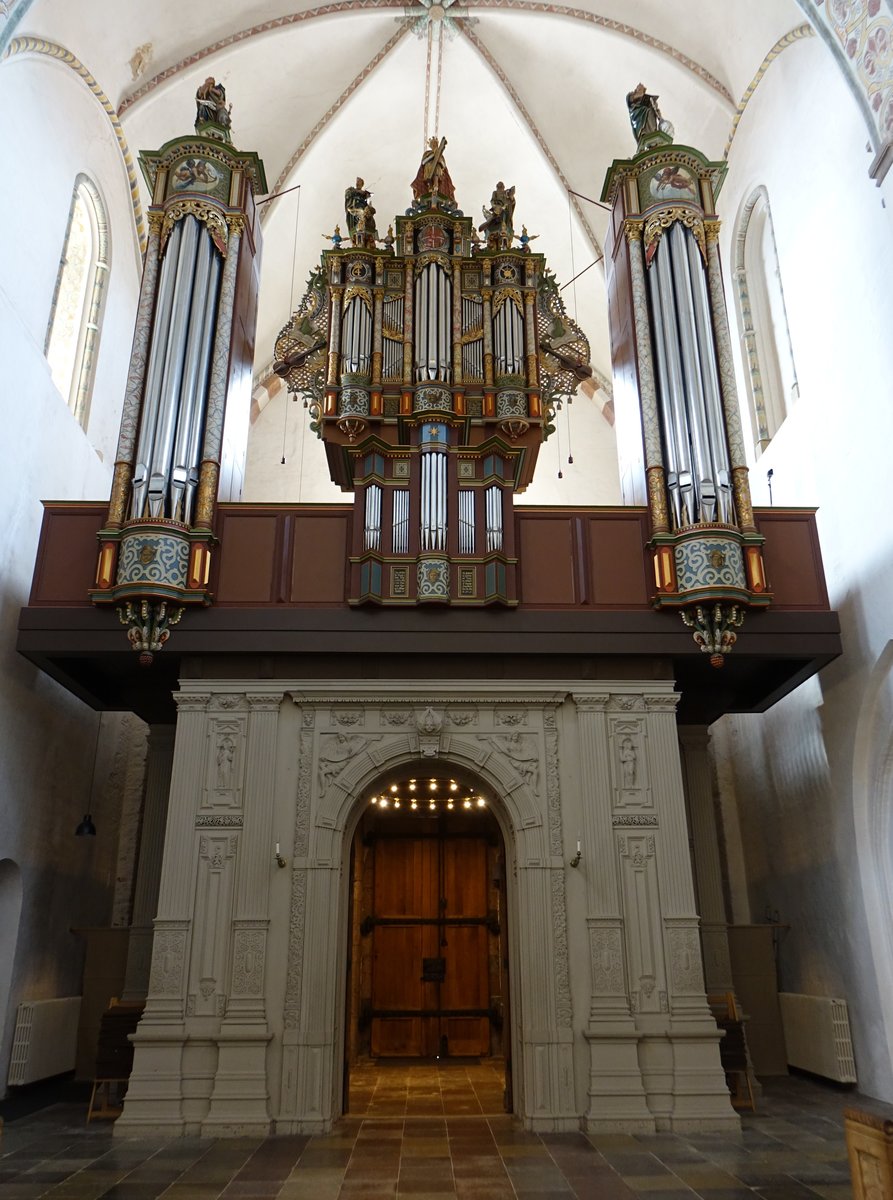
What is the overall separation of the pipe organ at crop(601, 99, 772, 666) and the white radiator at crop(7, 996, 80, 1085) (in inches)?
342

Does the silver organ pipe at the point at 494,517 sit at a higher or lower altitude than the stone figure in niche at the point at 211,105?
lower

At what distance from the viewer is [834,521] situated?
37.7 ft

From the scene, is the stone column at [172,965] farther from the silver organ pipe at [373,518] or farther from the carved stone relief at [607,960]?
the carved stone relief at [607,960]

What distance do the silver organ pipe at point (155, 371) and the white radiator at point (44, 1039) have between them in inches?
239

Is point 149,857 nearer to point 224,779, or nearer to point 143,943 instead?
point 143,943

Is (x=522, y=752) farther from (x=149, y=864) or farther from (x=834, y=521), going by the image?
(x=149, y=864)

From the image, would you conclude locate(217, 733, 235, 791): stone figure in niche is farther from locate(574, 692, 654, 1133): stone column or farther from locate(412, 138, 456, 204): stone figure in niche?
locate(412, 138, 456, 204): stone figure in niche

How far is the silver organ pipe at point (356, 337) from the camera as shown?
40.5ft

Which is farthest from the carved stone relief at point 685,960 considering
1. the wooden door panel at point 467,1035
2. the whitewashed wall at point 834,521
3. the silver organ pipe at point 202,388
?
the silver organ pipe at point 202,388

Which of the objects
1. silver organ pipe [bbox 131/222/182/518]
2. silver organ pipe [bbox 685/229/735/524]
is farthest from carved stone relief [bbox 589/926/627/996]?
silver organ pipe [bbox 131/222/182/518]

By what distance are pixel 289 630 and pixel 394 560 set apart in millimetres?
1356

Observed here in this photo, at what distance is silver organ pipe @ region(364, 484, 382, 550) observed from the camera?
408 inches

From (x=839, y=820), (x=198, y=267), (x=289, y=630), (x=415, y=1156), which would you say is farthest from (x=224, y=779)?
(x=839, y=820)

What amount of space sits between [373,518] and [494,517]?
133cm
